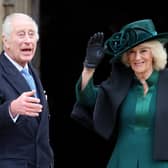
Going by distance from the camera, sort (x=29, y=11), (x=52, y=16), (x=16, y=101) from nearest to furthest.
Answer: (x=16, y=101) < (x=29, y=11) < (x=52, y=16)

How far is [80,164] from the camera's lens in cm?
750

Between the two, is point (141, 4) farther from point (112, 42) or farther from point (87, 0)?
point (112, 42)

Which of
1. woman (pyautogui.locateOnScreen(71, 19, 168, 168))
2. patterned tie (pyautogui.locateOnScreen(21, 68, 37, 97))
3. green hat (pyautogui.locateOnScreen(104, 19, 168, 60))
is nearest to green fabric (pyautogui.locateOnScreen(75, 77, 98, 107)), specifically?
woman (pyautogui.locateOnScreen(71, 19, 168, 168))

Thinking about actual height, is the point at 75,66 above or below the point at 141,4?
below

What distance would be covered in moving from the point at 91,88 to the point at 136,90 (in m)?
0.25

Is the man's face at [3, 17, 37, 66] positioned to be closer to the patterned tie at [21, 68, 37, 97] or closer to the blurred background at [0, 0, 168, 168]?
the patterned tie at [21, 68, 37, 97]

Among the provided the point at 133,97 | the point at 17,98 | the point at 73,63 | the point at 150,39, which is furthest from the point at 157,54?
the point at 73,63

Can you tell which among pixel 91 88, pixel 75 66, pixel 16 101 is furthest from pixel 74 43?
pixel 16 101

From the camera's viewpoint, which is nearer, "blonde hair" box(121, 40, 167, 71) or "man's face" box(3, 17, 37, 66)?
"man's face" box(3, 17, 37, 66)

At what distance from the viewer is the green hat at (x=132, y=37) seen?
351 centimetres

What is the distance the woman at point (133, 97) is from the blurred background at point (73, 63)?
3.63 metres

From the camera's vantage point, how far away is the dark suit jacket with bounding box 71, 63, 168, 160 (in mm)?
3420

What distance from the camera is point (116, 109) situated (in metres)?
3.50

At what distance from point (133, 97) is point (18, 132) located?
0.61 m
